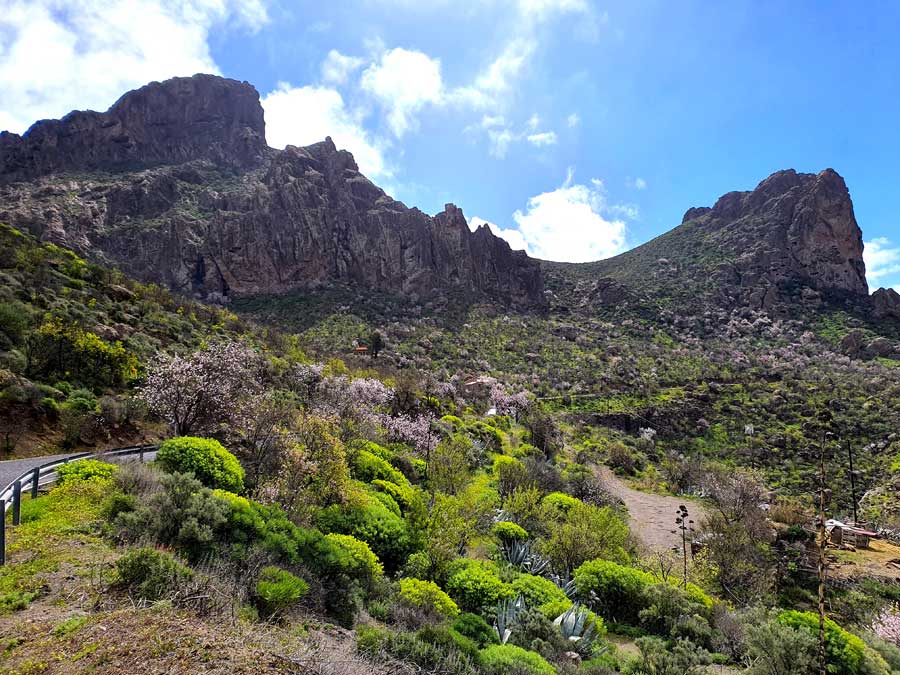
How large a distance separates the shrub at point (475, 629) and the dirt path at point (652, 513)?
14.5m

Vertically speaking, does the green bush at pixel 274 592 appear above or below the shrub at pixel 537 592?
above

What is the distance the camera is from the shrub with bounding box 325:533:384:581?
367 inches

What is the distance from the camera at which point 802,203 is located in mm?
90688

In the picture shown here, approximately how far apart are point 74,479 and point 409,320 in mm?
60799

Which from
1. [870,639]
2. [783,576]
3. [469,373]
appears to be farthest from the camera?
[469,373]

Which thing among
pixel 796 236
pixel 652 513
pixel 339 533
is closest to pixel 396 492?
pixel 339 533

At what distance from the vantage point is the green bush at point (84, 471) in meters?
8.87

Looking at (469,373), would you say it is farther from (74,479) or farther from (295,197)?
(295,197)

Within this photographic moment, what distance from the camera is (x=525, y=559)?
561 inches

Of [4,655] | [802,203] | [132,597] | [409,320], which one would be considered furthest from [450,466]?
[802,203]

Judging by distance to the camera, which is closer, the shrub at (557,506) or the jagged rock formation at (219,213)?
the shrub at (557,506)

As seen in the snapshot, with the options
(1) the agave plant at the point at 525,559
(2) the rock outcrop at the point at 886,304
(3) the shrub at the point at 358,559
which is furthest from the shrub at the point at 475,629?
(2) the rock outcrop at the point at 886,304

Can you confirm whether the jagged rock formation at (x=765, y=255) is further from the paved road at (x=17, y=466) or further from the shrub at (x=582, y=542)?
the paved road at (x=17, y=466)

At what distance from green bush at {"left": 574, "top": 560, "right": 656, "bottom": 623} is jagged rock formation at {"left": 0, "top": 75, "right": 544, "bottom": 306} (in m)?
74.1
